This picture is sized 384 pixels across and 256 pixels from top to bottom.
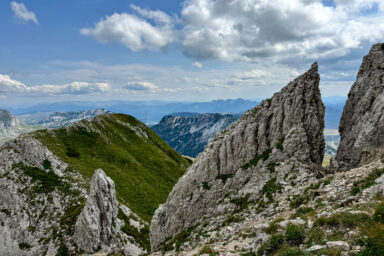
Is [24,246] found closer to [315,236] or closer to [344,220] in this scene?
[315,236]

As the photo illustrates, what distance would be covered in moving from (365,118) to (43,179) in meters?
66.1

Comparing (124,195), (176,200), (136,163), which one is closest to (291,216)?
(176,200)

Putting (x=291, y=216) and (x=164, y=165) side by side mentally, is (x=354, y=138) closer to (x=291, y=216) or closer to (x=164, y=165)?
(x=291, y=216)

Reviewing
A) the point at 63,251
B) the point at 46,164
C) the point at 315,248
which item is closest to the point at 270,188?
the point at 315,248

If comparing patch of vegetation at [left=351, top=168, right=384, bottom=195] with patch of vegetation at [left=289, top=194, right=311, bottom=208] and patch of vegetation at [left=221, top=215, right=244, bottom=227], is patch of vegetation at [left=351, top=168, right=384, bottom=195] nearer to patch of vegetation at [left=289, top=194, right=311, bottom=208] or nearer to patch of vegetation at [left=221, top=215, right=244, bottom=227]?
patch of vegetation at [left=289, top=194, right=311, bottom=208]

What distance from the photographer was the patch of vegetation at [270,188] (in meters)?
22.3

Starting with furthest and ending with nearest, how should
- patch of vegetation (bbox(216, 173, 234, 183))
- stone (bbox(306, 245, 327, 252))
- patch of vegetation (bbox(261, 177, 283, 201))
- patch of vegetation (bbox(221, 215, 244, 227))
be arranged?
patch of vegetation (bbox(216, 173, 234, 183)) → patch of vegetation (bbox(261, 177, 283, 201)) → patch of vegetation (bbox(221, 215, 244, 227)) → stone (bbox(306, 245, 327, 252))

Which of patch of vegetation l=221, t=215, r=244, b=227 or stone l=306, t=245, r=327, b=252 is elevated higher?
stone l=306, t=245, r=327, b=252

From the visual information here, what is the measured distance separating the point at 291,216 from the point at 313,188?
A: 4936 millimetres

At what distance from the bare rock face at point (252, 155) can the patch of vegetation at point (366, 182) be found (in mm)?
7431

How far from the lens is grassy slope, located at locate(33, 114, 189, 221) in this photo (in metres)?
65.0

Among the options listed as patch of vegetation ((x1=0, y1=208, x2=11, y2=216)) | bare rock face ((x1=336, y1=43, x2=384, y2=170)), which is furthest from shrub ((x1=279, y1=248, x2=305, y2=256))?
patch of vegetation ((x1=0, y1=208, x2=11, y2=216))

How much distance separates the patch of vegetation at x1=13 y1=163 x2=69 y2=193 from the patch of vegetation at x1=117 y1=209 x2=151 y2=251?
1705 cm

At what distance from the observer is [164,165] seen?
92.3 meters
